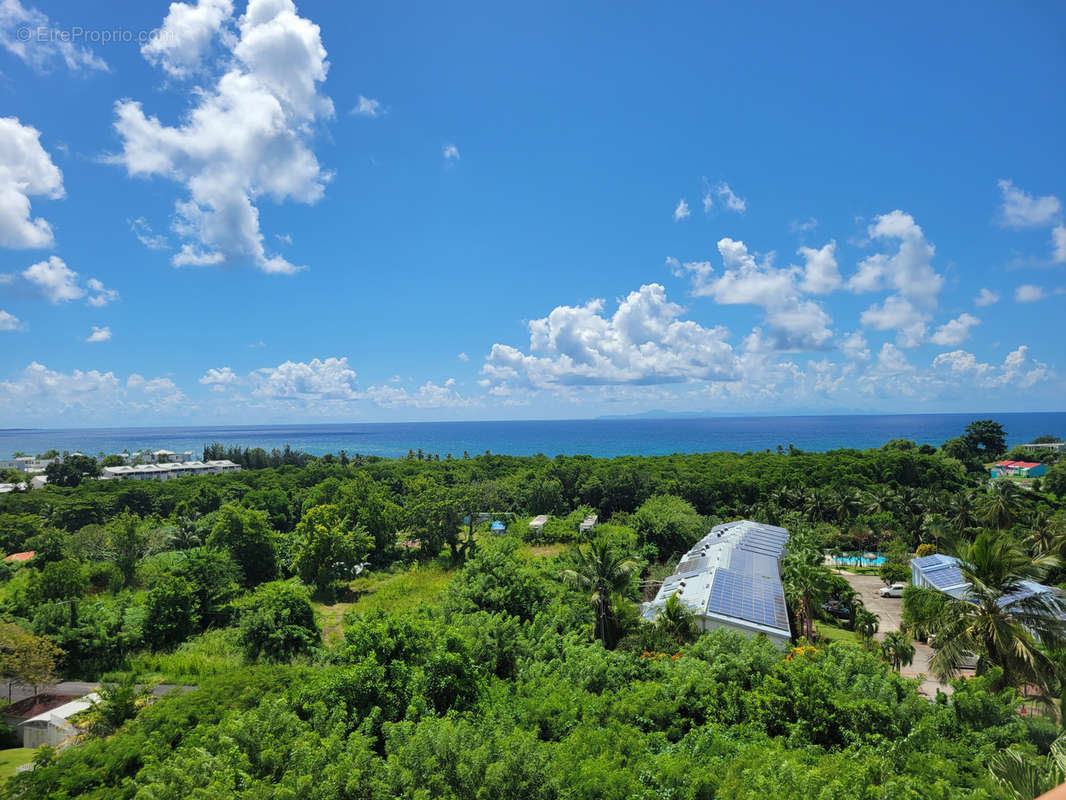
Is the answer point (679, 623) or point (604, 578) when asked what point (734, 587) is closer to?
point (679, 623)

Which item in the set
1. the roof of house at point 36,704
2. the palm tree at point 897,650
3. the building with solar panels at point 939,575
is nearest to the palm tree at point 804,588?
the palm tree at point 897,650

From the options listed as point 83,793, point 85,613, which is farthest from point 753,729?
point 85,613

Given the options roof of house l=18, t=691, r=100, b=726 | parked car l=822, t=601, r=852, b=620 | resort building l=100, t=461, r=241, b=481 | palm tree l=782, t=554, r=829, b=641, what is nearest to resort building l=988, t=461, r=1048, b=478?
parked car l=822, t=601, r=852, b=620

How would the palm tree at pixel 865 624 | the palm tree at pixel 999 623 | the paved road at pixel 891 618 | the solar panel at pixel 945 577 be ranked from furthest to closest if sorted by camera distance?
the solar panel at pixel 945 577
the palm tree at pixel 865 624
the paved road at pixel 891 618
the palm tree at pixel 999 623

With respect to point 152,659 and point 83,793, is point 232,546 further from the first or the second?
point 83,793

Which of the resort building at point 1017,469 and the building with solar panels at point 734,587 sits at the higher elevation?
the building with solar panels at point 734,587

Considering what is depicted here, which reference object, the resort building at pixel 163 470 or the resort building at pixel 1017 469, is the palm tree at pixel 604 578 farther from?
the resort building at pixel 1017 469

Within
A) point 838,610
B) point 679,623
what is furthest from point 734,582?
point 838,610

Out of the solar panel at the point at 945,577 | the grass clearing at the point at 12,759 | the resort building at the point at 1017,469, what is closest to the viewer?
the grass clearing at the point at 12,759
